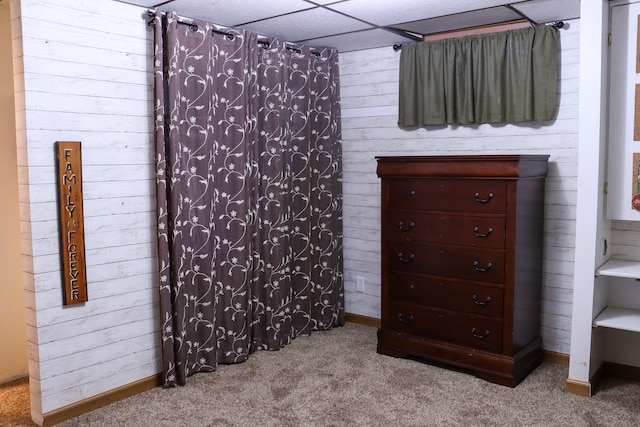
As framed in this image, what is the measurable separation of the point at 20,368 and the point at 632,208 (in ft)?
12.1

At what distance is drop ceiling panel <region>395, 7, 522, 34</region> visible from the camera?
3.29 m

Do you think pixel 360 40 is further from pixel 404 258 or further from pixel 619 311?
pixel 619 311

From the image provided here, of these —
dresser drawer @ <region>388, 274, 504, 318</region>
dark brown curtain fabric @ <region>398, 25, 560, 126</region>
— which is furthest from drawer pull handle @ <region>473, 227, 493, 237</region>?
dark brown curtain fabric @ <region>398, 25, 560, 126</region>

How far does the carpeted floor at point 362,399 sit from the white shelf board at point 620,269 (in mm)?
672

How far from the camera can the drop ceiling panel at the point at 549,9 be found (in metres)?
3.05

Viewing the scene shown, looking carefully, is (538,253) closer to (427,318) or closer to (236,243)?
(427,318)

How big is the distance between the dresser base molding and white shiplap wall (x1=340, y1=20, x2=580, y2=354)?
368 millimetres

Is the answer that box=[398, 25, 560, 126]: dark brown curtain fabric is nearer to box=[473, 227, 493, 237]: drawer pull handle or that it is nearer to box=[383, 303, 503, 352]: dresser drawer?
box=[473, 227, 493, 237]: drawer pull handle

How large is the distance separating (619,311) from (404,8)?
2.11 metres

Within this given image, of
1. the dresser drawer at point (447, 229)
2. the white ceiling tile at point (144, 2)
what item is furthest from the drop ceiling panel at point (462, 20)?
the white ceiling tile at point (144, 2)

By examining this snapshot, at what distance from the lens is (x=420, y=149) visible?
4066mm

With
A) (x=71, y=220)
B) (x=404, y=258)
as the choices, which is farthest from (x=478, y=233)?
(x=71, y=220)

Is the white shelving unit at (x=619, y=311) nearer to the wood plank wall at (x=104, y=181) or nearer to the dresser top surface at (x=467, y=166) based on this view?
the wood plank wall at (x=104, y=181)

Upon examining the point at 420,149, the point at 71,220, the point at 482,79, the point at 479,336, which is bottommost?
the point at 479,336
